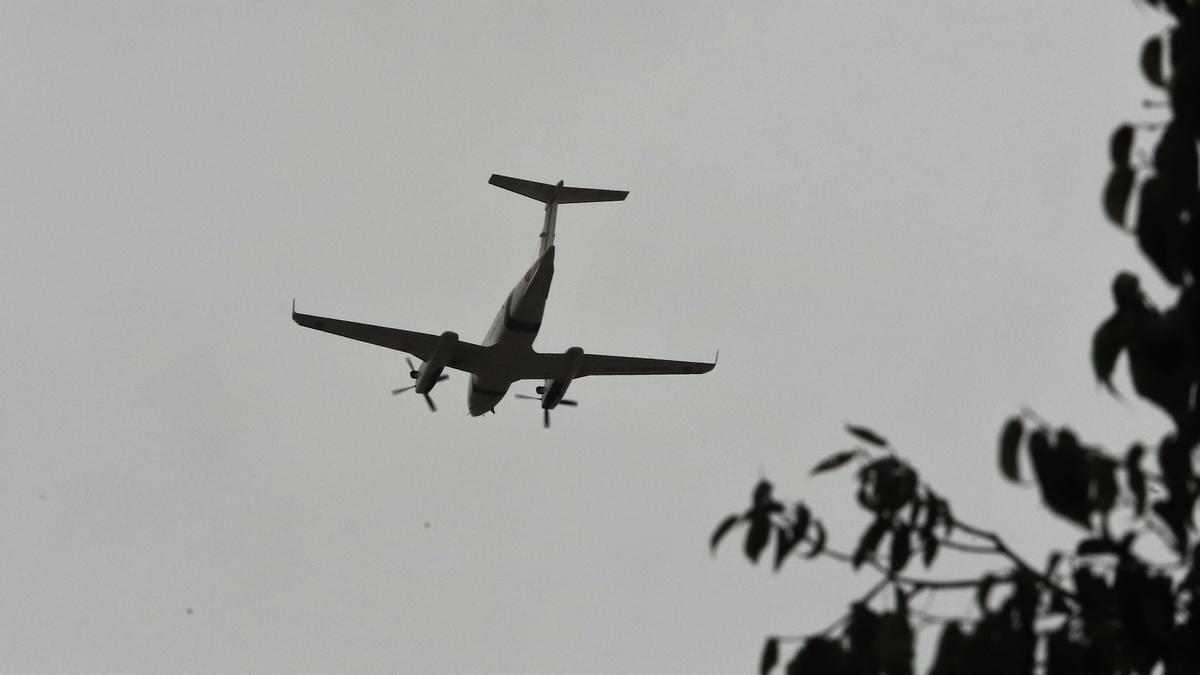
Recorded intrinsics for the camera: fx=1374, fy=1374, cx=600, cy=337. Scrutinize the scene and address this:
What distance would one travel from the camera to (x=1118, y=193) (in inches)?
201

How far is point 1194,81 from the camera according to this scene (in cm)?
487

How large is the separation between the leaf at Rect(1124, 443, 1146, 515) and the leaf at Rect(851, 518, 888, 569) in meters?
0.97

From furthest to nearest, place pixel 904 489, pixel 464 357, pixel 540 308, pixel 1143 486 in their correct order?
pixel 464 357, pixel 540 308, pixel 904 489, pixel 1143 486

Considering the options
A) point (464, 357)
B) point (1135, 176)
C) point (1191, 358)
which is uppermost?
point (464, 357)

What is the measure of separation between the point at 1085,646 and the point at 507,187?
106 feet

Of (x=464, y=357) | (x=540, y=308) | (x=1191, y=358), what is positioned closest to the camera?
(x=1191, y=358)

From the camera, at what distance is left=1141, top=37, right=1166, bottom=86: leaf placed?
518 cm

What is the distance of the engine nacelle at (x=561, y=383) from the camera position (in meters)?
35.2

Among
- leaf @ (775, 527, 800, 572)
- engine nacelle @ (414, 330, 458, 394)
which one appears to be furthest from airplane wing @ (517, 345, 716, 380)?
leaf @ (775, 527, 800, 572)

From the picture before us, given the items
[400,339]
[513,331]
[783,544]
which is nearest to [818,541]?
[783,544]

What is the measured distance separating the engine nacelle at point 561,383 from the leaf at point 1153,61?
29920 millimetres

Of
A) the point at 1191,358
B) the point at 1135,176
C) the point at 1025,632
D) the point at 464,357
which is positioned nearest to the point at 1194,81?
the point at 1135,176

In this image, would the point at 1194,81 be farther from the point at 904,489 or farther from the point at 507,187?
the point at 507,187

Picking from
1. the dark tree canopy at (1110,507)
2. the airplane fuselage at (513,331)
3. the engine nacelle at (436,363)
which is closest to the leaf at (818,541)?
the dark tree canopy at (1110,507)
